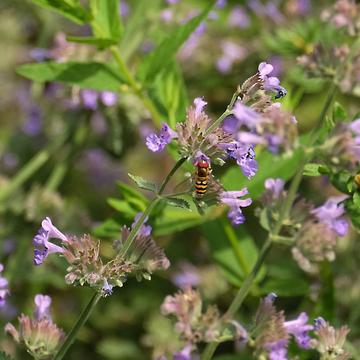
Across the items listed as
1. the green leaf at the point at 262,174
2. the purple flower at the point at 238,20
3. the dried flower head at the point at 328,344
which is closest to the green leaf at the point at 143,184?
the dried flower head at the point at 328,344

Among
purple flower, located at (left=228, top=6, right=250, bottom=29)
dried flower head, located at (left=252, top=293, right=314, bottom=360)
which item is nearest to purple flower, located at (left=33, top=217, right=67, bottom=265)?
dried flower head, located at (left=252, top=293, right=314, bottom=360)

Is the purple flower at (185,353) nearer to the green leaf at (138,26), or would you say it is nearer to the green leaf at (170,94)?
the green leaf at (170,94)

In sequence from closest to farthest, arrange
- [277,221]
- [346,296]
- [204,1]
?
[277,221] → [346,296] → [204,1]

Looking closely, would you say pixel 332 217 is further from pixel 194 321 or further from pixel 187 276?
pixel 187 276

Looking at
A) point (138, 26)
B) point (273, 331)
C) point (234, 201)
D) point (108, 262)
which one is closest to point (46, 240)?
point (108, 262)

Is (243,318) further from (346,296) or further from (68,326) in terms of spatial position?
(68,326)

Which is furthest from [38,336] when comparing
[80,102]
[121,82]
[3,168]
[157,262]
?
[3,168]
